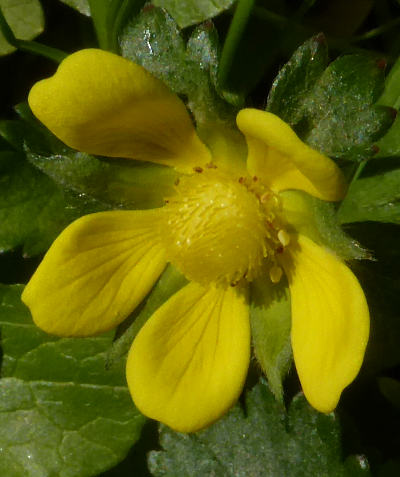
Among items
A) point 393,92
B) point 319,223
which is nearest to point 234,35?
point 393,92

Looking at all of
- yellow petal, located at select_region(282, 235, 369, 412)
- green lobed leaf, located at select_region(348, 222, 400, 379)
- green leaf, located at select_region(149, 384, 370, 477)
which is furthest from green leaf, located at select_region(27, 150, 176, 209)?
green leaf, located at select_region(149, 384, 370, 477)

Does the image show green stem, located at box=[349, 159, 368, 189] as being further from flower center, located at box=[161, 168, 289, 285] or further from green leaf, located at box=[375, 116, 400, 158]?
flower center, located at box=[161, 168, 289, 285]

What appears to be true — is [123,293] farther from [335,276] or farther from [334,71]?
[334,71]

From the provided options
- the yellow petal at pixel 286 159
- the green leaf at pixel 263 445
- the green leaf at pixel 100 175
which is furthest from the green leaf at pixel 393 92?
the green leaf at pixel 263 445

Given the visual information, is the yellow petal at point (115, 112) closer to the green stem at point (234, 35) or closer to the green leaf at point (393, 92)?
the green stem at point (234, 35)

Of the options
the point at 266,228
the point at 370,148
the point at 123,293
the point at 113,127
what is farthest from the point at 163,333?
the point at 370,148

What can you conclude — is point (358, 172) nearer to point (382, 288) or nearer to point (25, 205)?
point (382, 288)
